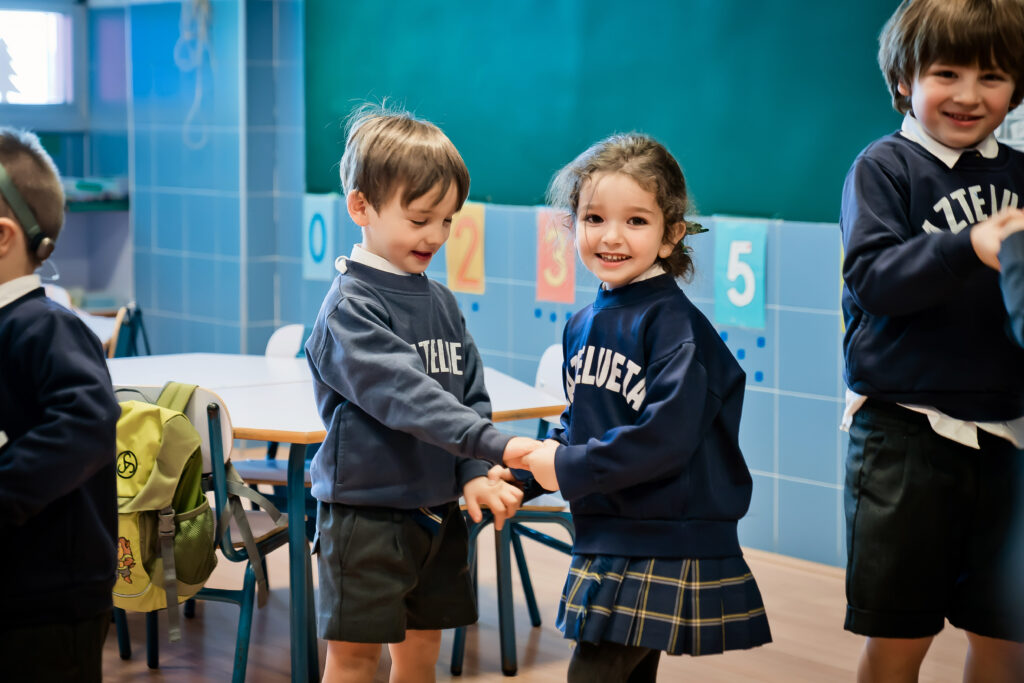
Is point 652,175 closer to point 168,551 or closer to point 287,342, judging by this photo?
point 168,551

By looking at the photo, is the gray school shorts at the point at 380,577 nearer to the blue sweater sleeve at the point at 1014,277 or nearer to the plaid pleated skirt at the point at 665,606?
the plaid pleated skirt at the point at 665,606

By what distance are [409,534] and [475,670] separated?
44.3 inches

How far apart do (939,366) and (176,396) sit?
160 cm

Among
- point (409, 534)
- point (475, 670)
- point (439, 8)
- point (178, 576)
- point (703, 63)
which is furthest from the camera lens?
point (439, 8)

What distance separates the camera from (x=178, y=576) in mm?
2623

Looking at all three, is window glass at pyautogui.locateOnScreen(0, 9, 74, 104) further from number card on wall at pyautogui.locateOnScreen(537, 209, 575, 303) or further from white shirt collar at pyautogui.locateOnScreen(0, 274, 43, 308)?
white shirt collar at pyautogui.locateOnScreen(0, 274, 43, 308)

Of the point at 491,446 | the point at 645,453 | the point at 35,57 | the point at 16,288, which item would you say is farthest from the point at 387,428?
the point at 35,57

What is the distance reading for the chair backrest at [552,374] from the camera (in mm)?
3412

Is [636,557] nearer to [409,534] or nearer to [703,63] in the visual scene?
[409,534]

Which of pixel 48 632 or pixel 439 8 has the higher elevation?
pixel 439 8

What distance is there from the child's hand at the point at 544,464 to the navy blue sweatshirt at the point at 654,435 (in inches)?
1.1

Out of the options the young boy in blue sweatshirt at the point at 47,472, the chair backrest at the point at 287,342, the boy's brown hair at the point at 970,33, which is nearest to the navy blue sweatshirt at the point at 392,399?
the young boy in blue sweatshirt at the point at 47,472

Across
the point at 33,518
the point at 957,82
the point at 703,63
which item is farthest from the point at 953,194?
the point at 703,63

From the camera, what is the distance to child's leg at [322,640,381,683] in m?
2.07
